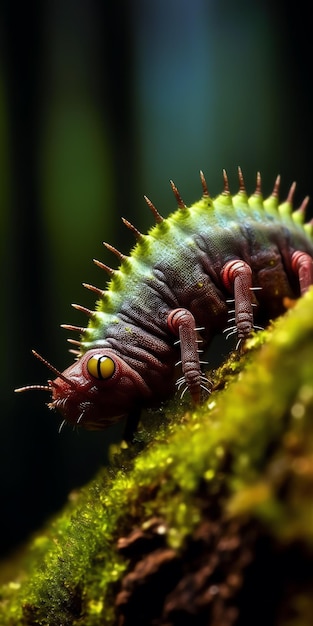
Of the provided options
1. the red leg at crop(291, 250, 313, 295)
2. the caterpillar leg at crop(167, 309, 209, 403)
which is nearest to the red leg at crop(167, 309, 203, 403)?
the caterpillar leg at crop(167, 309, 209, 403)

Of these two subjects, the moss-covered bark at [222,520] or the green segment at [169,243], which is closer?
the moss-covered bark at [222,520]

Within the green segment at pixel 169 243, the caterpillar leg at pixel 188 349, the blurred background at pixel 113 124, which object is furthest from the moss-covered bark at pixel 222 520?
the blurred background at pixel 113 124

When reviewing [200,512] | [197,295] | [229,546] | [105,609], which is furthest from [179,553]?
[197,295]

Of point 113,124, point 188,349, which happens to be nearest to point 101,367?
point 188,349

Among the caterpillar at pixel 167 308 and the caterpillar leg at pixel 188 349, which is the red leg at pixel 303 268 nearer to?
the caterpillar at pixel 167 308

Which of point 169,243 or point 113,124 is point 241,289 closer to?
point 169,243

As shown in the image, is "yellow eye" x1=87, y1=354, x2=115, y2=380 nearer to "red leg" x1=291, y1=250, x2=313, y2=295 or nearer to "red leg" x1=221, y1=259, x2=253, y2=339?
"red leg" x1=221, y1=259, x2=253, y2=339

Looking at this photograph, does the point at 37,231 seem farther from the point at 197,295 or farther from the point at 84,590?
the point at 84,590

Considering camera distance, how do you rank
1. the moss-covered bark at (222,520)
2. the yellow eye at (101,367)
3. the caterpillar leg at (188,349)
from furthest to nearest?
the yellow eye at (101,367), the caterpillar leg at (188,349), the moss-covered bark at (222,520)
